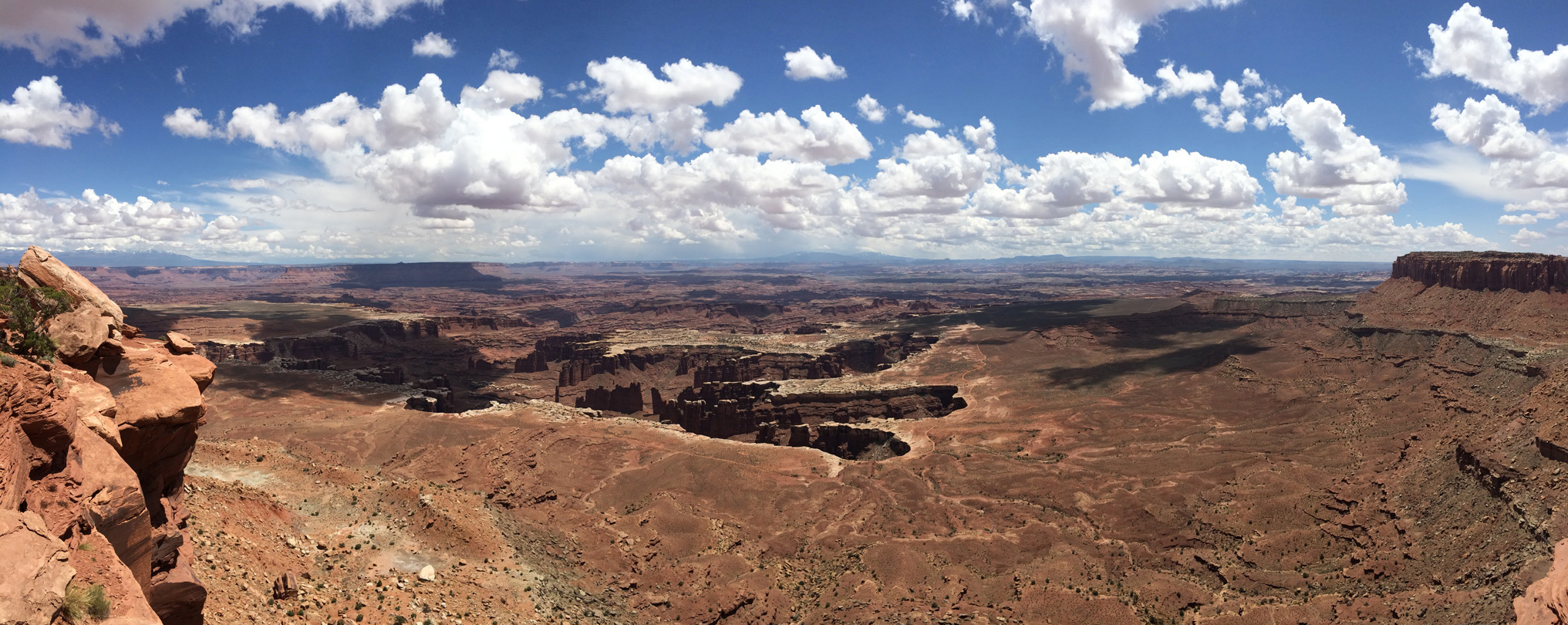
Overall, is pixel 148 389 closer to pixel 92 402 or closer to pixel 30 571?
pixel 92 402

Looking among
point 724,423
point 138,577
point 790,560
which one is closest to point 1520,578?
point 790,560

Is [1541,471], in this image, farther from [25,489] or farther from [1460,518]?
[25,489]

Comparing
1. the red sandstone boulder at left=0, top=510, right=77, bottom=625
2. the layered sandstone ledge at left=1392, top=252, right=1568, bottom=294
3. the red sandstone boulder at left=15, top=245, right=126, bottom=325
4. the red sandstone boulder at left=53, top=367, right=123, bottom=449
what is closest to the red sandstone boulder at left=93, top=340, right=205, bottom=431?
the red sandstone boulder at left=53, top=367, right=123, bottom=449

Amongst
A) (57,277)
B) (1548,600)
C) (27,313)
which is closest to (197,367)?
(57,277)

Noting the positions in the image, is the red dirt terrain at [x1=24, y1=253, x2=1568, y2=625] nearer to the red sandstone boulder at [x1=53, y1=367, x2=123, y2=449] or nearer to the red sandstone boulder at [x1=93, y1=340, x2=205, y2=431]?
the red sandstone boulder at [x1=93, y1=340, x2=205, y2=431]

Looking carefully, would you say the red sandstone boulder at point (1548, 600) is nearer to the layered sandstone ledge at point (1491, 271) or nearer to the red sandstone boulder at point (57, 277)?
the red sandstone boulder at point (57, 277)

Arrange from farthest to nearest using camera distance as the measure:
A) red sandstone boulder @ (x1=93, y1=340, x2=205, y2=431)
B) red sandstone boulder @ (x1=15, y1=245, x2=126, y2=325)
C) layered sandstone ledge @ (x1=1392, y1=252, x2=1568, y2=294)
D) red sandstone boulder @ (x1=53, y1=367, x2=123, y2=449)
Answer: layered sandstone ledge @ (x1=1392, y1=252, x2=1568, y2=294), red sandstone boulder @ (x1=15, y1=245, x2=126, y2=325), red sandstone boulder @ (x1=93, y1=340, x2=205, y2=431), red sandstone boulder @ (x1=53, y1=367, x2=123, y2=449)
